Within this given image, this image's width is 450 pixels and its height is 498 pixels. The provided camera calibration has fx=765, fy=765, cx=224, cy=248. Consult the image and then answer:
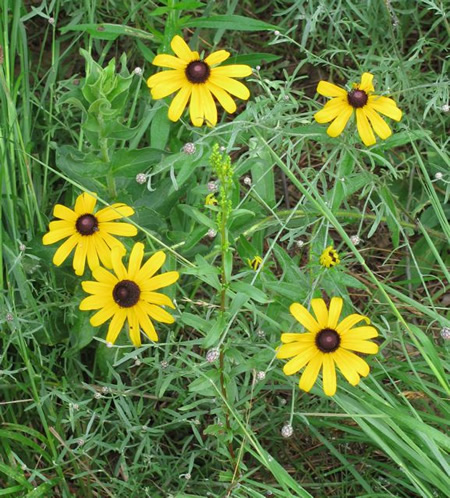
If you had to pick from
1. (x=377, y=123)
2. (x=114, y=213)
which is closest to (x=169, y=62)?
(x=114, y=213)

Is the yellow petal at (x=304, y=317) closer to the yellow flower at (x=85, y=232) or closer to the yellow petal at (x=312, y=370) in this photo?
the yellow petal at (x=312, y=370)

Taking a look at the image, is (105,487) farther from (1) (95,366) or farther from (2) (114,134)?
(2) (114,134)

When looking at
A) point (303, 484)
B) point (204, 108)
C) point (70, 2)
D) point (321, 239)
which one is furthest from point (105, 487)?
point (70, 2)

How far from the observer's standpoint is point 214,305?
1.37m

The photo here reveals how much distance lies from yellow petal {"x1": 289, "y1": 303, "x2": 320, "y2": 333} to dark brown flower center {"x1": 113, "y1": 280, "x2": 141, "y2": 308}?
1.01 ft

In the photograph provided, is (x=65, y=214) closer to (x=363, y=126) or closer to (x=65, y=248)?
(x=65, y=248)

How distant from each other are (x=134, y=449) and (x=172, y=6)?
40.0 inches

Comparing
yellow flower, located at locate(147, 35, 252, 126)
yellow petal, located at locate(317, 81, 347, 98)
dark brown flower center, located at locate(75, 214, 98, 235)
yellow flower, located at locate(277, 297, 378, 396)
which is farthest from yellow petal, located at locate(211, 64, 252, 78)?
yellow flower, located at locate(277, 297, 378, 396)

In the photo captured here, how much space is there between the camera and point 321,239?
1.68m

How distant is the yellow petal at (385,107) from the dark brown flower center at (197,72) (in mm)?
320

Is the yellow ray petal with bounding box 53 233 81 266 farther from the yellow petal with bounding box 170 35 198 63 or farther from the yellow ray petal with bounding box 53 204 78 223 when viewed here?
the yellow petal with bounding box 170 35 198 63

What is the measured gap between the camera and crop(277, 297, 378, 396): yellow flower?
1.31 metres

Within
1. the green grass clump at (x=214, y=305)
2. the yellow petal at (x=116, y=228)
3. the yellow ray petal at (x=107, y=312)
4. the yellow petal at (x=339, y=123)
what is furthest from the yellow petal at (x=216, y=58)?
the yellow ray petal at (x=107, y=312)

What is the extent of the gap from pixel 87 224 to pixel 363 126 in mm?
Result: 568
